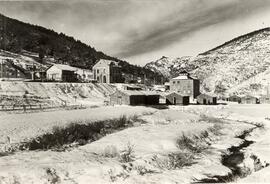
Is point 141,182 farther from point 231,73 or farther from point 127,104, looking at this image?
point 231,73

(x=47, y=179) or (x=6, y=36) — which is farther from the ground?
(x=6, y=36)

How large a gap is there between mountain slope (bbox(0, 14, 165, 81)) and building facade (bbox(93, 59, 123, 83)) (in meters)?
31.5

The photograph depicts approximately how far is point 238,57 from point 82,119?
162 meters

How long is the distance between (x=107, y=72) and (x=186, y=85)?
2282cm

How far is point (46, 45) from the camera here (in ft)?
447

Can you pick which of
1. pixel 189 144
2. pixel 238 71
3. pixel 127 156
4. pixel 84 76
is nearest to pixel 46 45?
pixel 84 76

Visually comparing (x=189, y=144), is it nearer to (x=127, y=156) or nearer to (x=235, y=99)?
(x=127, y=156)

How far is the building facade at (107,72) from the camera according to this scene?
8756 cm

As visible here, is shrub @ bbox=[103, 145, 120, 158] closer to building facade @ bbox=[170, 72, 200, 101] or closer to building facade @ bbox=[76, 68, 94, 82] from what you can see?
building facade @ bbox=[170, 72, 200, 101]

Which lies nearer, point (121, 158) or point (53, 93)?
point (121, 158)

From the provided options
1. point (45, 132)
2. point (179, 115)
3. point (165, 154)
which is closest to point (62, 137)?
point (45, 132)

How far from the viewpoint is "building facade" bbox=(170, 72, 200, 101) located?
83500 millimetres

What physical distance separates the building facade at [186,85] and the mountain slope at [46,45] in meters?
52.6

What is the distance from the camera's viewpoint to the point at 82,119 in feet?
100
